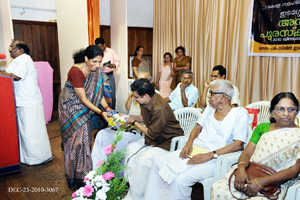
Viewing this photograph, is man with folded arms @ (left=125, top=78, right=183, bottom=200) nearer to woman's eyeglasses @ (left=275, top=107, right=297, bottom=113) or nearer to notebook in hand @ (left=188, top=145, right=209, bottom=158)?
notebook in hand @ (left=188, top=145, right=209, bottom=158)

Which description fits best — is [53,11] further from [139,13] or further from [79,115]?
[79,115]

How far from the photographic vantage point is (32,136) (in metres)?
3.33

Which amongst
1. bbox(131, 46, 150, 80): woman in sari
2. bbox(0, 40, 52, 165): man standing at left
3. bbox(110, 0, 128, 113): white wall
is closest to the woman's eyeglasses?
bbox(0, 40, 52, 165): man standing at left

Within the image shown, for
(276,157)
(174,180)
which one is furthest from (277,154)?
(174,180)

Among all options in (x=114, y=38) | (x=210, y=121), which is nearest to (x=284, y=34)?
(x=210, y=121)

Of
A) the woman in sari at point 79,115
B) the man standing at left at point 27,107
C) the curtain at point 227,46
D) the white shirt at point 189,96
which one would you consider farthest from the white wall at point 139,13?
the woman in sari at point 79,115

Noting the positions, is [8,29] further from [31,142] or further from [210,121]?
[210,121]

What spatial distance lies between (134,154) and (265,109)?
1639mm

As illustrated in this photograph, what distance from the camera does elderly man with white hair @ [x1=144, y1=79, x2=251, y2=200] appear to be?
76.9 inches

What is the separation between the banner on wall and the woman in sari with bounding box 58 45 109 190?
7.79 ft

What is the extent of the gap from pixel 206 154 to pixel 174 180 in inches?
13.5

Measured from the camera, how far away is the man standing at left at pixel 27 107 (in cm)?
314

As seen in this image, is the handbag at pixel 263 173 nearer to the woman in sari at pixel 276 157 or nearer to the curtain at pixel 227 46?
the woman in sari at pixel 276 157

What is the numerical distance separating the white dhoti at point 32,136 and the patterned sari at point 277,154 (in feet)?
8.15
